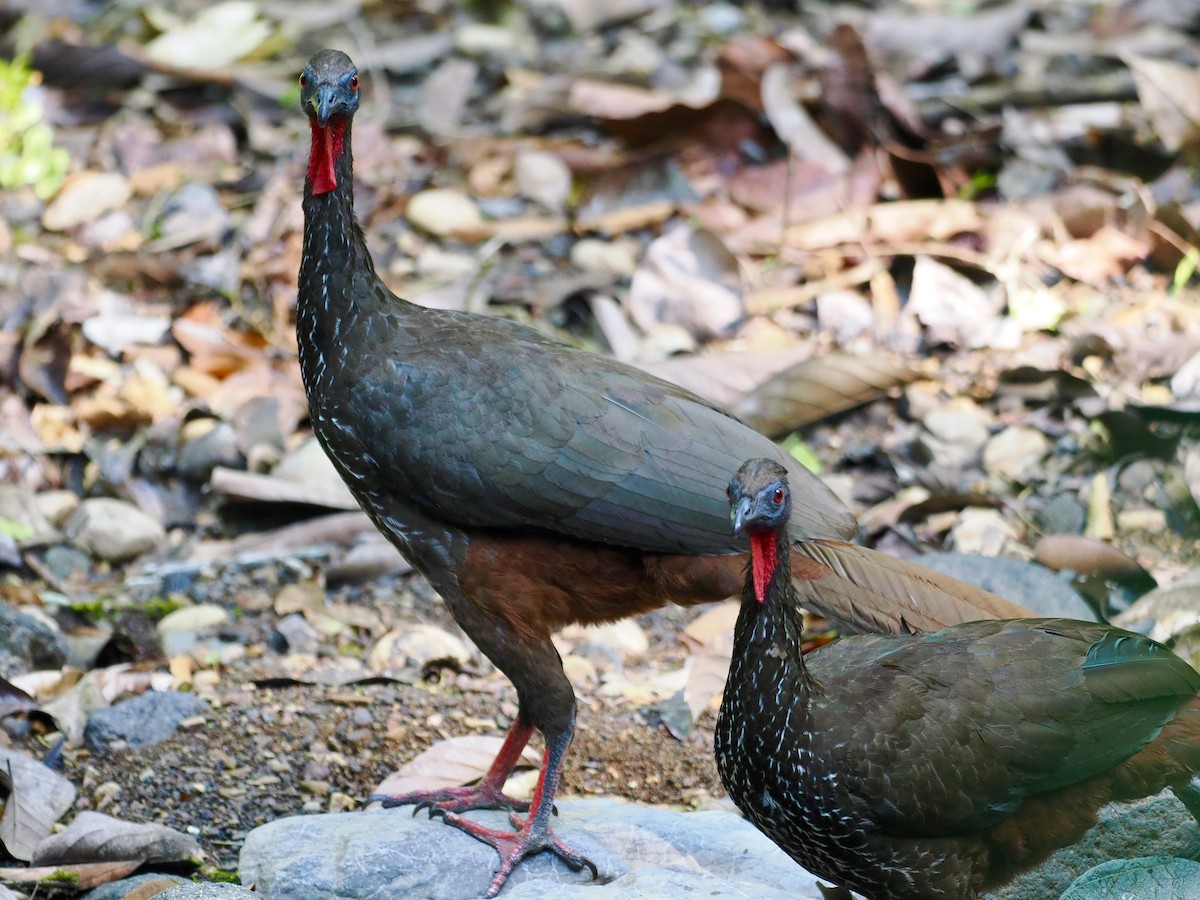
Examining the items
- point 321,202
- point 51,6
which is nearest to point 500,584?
point 321,202

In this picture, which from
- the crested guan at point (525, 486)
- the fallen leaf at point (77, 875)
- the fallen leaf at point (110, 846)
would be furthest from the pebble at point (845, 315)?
the fallen leaf at point (77, 875)

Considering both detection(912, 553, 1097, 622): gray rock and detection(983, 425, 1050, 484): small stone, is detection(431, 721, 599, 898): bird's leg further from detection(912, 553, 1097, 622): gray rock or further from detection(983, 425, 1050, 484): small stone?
detection(983, 425, 1050, 484): small stone

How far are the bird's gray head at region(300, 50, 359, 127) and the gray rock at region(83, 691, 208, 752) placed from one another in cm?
177

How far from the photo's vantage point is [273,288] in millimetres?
6914

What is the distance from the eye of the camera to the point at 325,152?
407cm

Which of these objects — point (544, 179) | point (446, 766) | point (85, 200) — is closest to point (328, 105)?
point (446, 766)

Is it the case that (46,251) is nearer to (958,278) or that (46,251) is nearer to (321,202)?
(321,202)

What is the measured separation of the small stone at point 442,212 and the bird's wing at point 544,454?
3.26 metres

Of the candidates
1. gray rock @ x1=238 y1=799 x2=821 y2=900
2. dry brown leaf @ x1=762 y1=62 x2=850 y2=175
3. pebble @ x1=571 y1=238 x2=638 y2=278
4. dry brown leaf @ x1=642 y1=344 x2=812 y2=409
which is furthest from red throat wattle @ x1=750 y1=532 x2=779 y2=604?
dry brown leaf @ x1=762 y1=62 x2=850 y2=175

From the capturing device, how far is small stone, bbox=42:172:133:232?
→ 294 inches

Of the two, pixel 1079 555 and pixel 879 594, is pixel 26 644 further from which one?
pixel 1079 555

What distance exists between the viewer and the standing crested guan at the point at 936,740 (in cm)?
345

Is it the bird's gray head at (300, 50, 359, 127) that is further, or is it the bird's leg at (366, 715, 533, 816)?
the bird's leg at (366, 715, 533, 816)

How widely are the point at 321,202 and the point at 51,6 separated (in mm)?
5737
